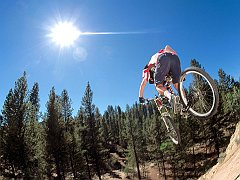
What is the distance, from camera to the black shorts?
526 cm

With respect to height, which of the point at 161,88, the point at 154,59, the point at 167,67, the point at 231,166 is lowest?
the point at 231,166

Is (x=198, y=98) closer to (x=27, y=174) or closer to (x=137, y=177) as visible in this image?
(x=27, y=174)

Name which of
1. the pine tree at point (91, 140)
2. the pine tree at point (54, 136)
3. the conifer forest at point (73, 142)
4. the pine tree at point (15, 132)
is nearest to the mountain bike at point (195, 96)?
the conifer forest at point (73, 142)

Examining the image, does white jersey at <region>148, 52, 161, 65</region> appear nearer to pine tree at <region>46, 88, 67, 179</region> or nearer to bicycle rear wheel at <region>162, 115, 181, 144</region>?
bicycle rear wheel at <region>162, 115, 181, 144</region>

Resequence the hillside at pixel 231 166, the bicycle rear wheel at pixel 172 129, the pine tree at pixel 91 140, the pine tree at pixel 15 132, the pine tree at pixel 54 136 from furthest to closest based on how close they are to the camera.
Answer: the pine tree at pixel 91 140 → the pine tree at pixel 54 136 → the pine tree at pixel 15 132 → the hillside at pixel 231 166 → the bicycle rear wheel at pixel 172 129

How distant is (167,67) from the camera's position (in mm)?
5277

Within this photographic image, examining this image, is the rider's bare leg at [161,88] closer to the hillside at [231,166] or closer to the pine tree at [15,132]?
the hillside at [231,166]

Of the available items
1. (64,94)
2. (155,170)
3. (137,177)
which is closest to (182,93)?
(64,94)

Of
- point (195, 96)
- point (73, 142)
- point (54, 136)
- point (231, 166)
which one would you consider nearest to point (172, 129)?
point (195, 96)

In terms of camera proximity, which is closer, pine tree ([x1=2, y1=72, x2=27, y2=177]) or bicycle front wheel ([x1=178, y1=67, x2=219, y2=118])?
bicycle front wheel ([x1=178, y1=67, x2=219, y2=118])

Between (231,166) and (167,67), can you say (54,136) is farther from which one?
(167,67)

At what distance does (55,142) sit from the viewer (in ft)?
105

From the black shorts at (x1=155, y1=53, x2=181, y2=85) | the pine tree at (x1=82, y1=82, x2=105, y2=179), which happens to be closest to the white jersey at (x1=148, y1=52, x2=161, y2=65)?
the black shorts at (x1=155, y1=53, x2=181, y2=85)

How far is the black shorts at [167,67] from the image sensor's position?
5.26 metres
